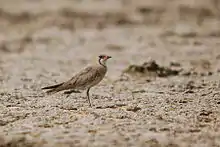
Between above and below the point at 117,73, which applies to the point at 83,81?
below

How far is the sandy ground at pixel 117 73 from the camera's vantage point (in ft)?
21.8

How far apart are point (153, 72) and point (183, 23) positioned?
9.10 meters

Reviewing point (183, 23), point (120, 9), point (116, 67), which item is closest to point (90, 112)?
point (116, 67)

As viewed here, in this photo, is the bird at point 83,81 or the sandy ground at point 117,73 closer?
the sandy ground at point 117,73

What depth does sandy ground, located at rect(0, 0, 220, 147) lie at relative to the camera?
6.64 meters

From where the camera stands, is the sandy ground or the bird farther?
the bird

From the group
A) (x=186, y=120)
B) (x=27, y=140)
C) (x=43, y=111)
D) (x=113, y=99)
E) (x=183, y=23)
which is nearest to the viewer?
(x=27, y=140)

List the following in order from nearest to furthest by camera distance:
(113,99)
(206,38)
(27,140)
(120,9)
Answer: (27,140)
(113,99)
(206,38)
(120,9)

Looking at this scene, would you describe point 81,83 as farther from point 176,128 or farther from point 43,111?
point 176,128

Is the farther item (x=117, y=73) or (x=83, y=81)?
(x=117, y=73)

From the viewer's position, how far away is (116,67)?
12266mm

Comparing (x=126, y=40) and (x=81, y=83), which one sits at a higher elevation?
(x=126, y=40)

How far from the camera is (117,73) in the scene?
1143 centimetres

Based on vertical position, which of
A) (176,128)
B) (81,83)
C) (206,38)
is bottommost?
(176,128)
